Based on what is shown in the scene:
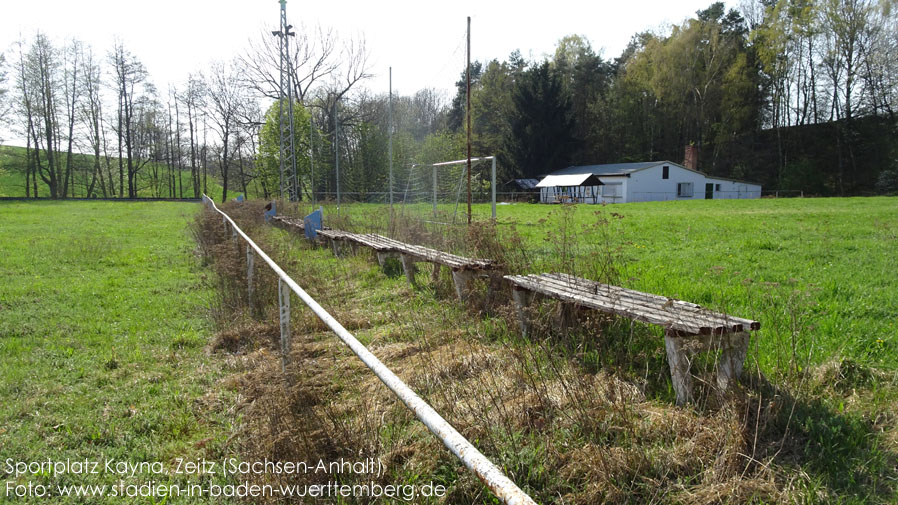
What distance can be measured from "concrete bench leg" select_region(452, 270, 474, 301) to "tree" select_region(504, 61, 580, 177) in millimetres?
49366

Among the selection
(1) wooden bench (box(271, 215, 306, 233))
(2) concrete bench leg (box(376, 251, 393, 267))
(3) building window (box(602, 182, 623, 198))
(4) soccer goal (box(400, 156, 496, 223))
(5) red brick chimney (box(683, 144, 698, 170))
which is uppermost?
(5) red brick chimney (box(683, 144, 698, 170))

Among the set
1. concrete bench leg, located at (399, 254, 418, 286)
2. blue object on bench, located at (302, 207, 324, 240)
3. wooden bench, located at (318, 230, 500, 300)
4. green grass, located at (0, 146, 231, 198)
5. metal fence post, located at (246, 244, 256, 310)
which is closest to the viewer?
metal fence post, located at (246, 244, 256, 310)

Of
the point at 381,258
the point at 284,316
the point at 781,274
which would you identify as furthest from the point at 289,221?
the point at 284,316

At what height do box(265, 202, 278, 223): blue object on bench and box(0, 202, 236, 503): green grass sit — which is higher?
box(265, 202, 278, 223): blue object on bench

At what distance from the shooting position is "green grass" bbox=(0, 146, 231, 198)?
51281mm

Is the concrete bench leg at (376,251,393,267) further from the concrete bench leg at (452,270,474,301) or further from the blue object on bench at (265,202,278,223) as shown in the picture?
the blue object on bench at (265,202,278,223)

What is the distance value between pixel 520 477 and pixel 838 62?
62673 mm

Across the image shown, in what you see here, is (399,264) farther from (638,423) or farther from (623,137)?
(623,137)

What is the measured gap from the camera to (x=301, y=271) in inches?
308

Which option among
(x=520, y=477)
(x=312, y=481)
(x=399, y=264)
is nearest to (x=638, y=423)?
(x=520, y=477)

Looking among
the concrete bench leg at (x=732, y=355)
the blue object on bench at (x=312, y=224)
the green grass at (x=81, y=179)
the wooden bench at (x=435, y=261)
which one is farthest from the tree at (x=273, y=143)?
the concrete bench leg at (x=732, y=355)

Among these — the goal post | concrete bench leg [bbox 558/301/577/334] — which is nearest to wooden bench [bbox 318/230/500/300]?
concrete bench leg [bbox 558/301/577/334]

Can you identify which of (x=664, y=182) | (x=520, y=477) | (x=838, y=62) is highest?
(x=838, y=62)

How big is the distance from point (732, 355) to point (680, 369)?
0.29 meters
